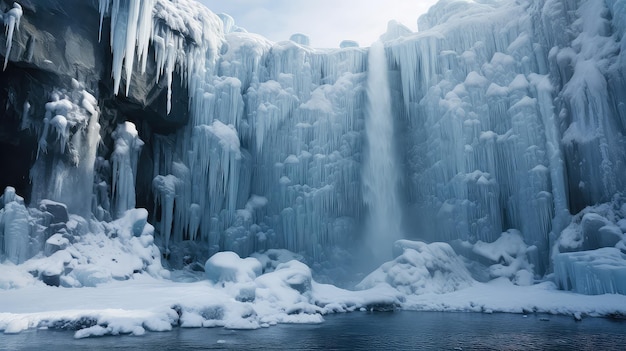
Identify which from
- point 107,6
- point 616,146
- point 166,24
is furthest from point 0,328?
point 616,146

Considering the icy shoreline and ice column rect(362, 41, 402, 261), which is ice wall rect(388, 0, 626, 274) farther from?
the icy shoreline

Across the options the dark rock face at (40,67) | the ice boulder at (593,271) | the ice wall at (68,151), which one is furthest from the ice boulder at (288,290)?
the dark rock face at (40,67)

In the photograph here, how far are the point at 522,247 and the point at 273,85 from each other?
1530 cm

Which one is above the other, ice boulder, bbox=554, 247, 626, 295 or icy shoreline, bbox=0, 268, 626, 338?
ice boulder, bbox=554, 247, 626, 295

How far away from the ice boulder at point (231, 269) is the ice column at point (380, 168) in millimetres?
9442

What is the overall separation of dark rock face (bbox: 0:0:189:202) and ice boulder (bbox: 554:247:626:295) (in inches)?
769

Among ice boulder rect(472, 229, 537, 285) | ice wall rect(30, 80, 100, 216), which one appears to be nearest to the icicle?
ice wall rect(30, 80, 100, 216)

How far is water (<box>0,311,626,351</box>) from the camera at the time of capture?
29.5ft

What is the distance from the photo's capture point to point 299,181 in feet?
81.6

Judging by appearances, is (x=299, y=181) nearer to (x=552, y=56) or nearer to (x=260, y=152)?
(x=260, y=152)

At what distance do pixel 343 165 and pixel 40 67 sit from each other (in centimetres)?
1491

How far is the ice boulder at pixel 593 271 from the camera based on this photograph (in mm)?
14648

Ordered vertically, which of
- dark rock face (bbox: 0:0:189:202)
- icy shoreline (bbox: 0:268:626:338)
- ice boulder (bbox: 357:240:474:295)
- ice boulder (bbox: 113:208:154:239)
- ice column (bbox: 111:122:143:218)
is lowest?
icy shoreline (bbox: 0:268:626:338)

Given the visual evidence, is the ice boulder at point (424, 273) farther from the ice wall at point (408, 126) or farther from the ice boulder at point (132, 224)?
the ice boulder at point (132, 224)
